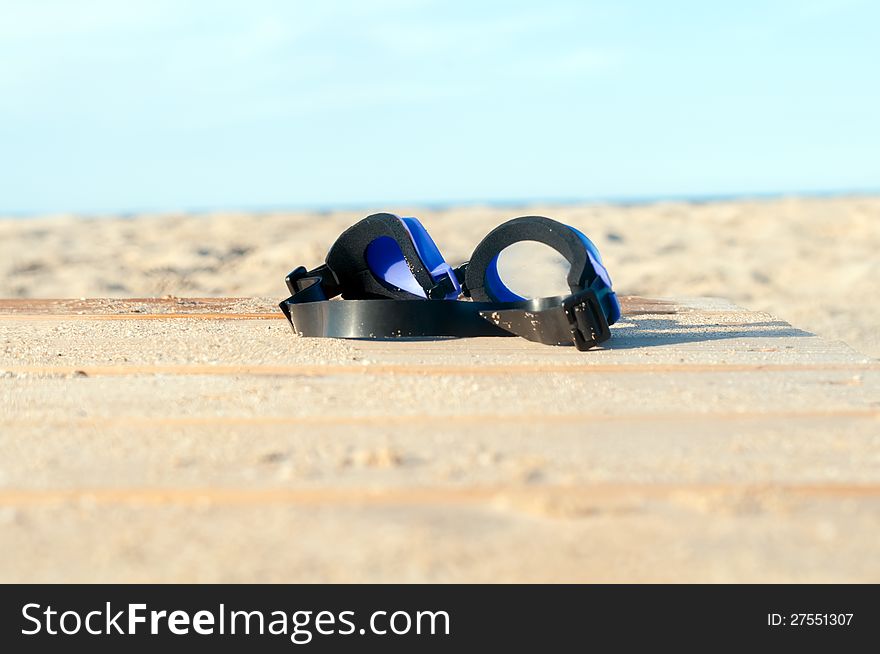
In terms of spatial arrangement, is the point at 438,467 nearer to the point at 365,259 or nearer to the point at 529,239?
the point at 529,239

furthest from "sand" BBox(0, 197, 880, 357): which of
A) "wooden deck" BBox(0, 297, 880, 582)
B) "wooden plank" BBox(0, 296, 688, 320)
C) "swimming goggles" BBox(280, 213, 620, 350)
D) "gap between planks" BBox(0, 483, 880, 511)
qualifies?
"gap between planks" BBox(0, 483, 880, 511)

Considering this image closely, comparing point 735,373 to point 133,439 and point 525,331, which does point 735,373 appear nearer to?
point 525,331

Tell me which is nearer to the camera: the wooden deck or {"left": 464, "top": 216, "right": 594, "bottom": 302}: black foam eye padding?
the wooden deck

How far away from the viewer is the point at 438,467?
1.38 meters

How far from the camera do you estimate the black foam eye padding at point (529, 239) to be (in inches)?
102

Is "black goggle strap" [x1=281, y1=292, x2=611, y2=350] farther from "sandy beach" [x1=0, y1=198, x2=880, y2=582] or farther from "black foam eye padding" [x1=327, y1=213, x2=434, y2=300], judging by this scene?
"black foam eye padding" [x1=327, y1=213, x2=434, y2=300]

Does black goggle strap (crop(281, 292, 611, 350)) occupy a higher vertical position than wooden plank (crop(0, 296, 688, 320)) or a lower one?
lower

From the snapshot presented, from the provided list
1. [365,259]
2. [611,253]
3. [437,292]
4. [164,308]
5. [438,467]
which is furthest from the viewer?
[611,253]

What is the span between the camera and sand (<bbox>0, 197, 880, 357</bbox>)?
22.9 ft

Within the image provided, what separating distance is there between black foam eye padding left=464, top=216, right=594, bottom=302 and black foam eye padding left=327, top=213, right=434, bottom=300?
15 cm

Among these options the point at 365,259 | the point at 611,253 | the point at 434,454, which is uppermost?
the point at 611,253

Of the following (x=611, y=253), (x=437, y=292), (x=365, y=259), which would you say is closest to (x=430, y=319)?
(x=437, y=292)

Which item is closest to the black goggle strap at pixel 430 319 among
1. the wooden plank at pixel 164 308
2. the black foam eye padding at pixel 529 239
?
the black foam eye padding at pixel 529 239

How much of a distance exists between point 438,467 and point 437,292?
1.50 m
